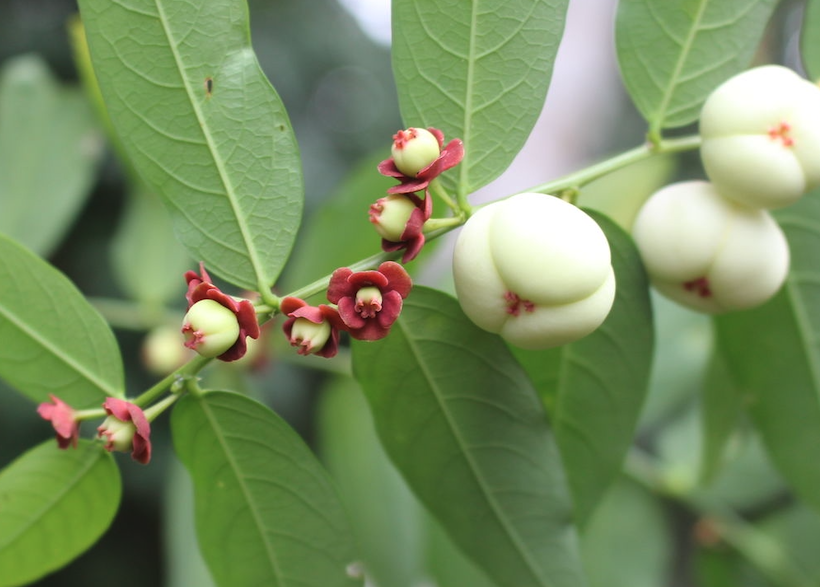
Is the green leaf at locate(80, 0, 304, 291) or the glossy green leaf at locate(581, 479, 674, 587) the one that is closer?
the green leaf at locate(80, 0, 304, 291)

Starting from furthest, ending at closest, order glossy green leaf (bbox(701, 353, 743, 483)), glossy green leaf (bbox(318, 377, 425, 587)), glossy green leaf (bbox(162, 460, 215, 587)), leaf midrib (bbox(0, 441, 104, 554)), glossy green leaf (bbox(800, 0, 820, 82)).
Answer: glossy green leaf (bbox(318, 377, 425, 587)), glossy green leaf (bbox(162, 460, 215, 587)), glossy green leaf (bbox(701, 353, 743, 483)), glossy green leaf (bbox(800, 0, 820, 82)), leaf midrib (bbox(0, 441, 104, 554))

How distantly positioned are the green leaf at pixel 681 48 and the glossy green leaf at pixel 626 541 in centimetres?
69

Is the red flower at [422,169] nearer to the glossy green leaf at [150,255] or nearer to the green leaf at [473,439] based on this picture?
the green leaf at [473,439]

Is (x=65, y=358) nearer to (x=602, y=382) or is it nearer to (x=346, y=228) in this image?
(x=602, y=382)

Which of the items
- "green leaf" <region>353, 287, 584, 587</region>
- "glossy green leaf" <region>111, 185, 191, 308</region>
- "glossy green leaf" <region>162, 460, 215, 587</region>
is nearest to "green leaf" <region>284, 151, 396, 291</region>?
"glossy green leaf" <region>111, 185, 191, 308</region>

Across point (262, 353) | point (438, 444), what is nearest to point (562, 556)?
point (438, 444)

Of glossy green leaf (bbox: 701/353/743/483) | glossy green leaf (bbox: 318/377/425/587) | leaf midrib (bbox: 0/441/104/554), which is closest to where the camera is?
leaf midrib (bbox: 0/441/104/554)

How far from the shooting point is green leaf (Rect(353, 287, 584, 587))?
56cm

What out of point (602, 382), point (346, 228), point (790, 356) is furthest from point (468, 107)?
point (346, 228)

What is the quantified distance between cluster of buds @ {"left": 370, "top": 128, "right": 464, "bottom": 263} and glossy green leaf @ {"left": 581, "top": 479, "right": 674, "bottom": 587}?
0.78 metres

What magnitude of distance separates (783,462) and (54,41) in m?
1.76

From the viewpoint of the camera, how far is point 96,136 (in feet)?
3.84

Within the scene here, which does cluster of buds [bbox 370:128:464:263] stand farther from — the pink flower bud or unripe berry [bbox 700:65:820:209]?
unripe berry [bbox 700:65:820:209]

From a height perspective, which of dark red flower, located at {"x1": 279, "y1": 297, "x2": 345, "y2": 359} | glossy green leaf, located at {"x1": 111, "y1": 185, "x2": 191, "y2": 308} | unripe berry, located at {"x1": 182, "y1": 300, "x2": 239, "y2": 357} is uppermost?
unripe berry, located at {"x1": 182, "y1": 300, "x2": 239, "y2": 357}
